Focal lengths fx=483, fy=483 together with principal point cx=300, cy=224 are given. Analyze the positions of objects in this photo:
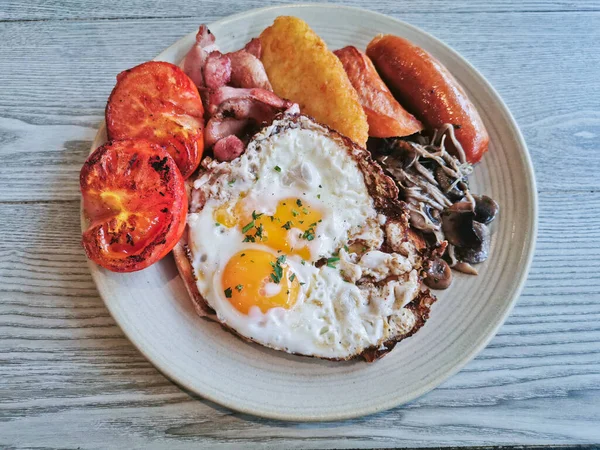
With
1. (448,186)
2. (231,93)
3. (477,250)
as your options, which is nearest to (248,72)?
(231,93)

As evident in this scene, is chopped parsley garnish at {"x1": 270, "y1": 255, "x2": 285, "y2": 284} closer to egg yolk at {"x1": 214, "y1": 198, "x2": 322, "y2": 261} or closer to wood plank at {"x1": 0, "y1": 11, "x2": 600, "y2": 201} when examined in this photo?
egg yolk at {"x1": 214, "y1": 198, "x2": 322, "y2": 261}

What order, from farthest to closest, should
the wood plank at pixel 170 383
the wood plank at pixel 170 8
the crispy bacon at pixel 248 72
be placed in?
the wood plank at pixel 170 8 → the crispy bacon at pixel 248 72 → the wood plank at pixel 170 383

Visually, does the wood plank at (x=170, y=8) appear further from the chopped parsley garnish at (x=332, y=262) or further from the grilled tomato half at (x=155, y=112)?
the chopped parsley garnish at (x=332, y=262)

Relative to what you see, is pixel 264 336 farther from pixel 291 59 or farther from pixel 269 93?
pixel 291 59

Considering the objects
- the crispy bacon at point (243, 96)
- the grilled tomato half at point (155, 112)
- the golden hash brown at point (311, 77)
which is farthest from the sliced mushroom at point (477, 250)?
the grilled tomato half at point (155, 112)

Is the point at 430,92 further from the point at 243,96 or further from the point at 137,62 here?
the point at 137,62
